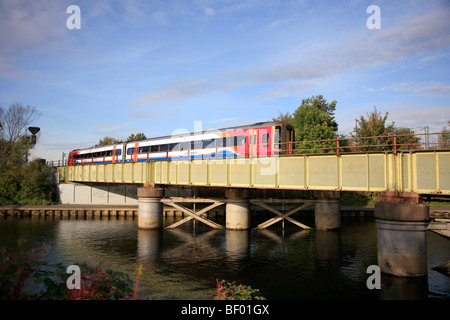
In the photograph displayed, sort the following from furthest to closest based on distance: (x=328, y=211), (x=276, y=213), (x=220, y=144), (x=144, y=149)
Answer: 1. (x=144, y=149)
2. (x=328, y=211)
3. (x=276, y=213)
4. (x=220, y=144)

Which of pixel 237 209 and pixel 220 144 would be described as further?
pixel 237 209

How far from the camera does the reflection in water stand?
1575 cm

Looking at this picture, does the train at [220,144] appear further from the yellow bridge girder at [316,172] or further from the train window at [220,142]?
the yellow bridge girder at [316,172]

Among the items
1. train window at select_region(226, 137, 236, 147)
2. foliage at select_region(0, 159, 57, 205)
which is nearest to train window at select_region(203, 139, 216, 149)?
train window at select_region(226, 137, 236, 147)

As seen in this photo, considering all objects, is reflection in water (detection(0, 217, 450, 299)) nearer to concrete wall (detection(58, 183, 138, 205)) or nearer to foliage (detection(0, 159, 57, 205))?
concrete wall (detection(58, 183, 138, 205))

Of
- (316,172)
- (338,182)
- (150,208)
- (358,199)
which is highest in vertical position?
(316,172)

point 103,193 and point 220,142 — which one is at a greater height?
point 220,142

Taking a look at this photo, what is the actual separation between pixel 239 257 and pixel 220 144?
12033 mm

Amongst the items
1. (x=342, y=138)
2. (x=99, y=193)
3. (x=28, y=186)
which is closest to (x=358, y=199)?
(x=342, y=138)

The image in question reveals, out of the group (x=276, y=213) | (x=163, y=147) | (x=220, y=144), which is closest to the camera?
(x=220, y=144)

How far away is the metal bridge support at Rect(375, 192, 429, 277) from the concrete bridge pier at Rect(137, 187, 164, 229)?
70.8 feet

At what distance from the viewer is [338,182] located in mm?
20984

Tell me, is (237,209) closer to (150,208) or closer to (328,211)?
(150,208)
